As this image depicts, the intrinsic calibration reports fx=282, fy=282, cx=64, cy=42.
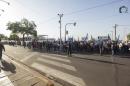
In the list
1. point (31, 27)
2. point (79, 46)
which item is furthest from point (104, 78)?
point (31, 27)

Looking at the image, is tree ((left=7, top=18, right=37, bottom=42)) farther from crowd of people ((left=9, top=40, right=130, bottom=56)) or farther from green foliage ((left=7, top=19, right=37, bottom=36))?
crowd of people ((left=9, top=40, right=130, bottom=56))

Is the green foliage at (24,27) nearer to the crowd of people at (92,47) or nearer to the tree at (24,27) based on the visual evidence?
the tree at (24,27)

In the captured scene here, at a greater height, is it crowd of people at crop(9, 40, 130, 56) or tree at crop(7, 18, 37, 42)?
tree at crop(7, 18, 37, 42)

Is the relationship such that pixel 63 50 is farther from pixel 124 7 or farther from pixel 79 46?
pixel 124 7

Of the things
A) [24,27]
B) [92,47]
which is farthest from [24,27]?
[92,47]

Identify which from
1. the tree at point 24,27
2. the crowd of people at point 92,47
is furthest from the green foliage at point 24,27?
the crowd of people at point 92,47

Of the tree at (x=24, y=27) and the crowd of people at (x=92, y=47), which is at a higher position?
the tree at (x=24, y=27)

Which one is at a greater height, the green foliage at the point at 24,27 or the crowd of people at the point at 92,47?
the green foliage at the point at 24,27

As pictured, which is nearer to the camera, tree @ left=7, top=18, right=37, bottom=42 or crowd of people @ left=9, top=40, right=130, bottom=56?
crowd of people @ left=9, top=40, right=130, bottom=56

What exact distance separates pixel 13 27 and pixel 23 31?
4988mm

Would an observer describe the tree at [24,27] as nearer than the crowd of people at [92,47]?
No

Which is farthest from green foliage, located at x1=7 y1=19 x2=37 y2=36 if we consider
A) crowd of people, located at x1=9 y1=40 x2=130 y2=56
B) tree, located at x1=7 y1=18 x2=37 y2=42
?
crowd of people, located at x1=9 y1=40 x2=130 y2=56

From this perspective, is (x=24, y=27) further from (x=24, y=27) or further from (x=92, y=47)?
(x=92, y=47)

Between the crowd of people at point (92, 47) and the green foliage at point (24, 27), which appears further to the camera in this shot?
the green foliage at point (24, 27)
